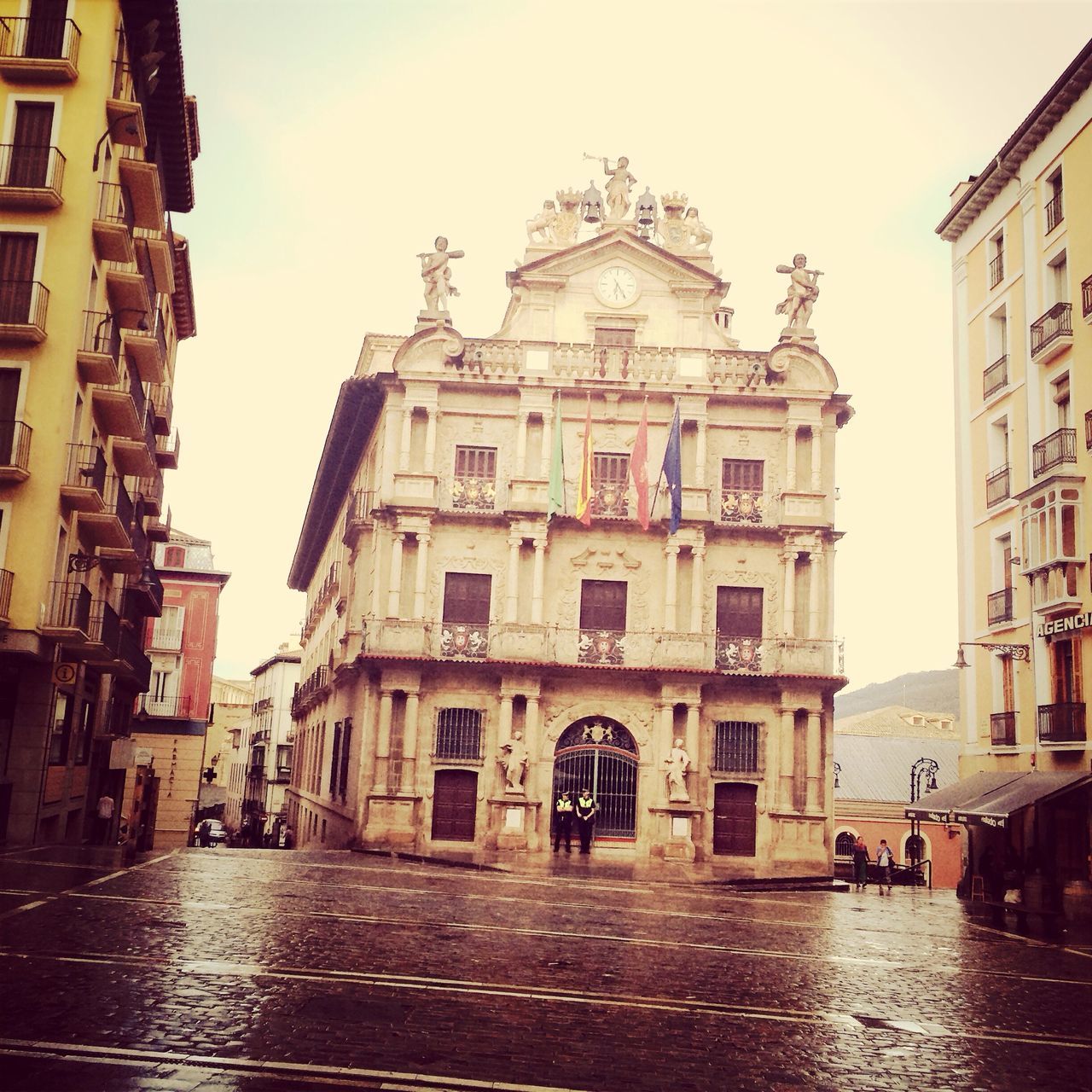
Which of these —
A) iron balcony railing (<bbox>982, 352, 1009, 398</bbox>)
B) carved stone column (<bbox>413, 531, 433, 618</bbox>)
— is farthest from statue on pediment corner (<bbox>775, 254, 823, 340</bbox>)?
carved stone column (<bbox>413, 531, 433, 618</bbox>)

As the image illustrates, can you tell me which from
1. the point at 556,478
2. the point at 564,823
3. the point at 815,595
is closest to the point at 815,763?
the point at 815,595

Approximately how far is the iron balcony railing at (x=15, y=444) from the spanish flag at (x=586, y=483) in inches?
617

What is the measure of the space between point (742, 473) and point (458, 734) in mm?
11502

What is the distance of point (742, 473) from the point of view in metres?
38.7

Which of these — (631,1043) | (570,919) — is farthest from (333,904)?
(631,1043)

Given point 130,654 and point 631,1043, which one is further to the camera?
point 130,654

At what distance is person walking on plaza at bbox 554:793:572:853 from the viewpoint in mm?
36344

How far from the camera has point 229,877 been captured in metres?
22.9

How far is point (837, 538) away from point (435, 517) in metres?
12.0

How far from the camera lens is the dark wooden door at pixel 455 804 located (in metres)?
36.7

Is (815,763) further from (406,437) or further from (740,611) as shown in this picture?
(406,437)

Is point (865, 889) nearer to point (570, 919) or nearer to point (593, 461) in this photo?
point (593, 461)

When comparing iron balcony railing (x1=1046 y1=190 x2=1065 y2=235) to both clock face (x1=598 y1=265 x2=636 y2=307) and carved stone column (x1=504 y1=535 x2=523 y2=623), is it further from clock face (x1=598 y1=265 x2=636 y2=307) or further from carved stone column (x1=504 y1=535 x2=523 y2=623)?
carved stone column (x1=504 y1=535 x2=523 y2=623)

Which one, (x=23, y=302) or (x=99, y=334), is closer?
(x=23, y=302)
